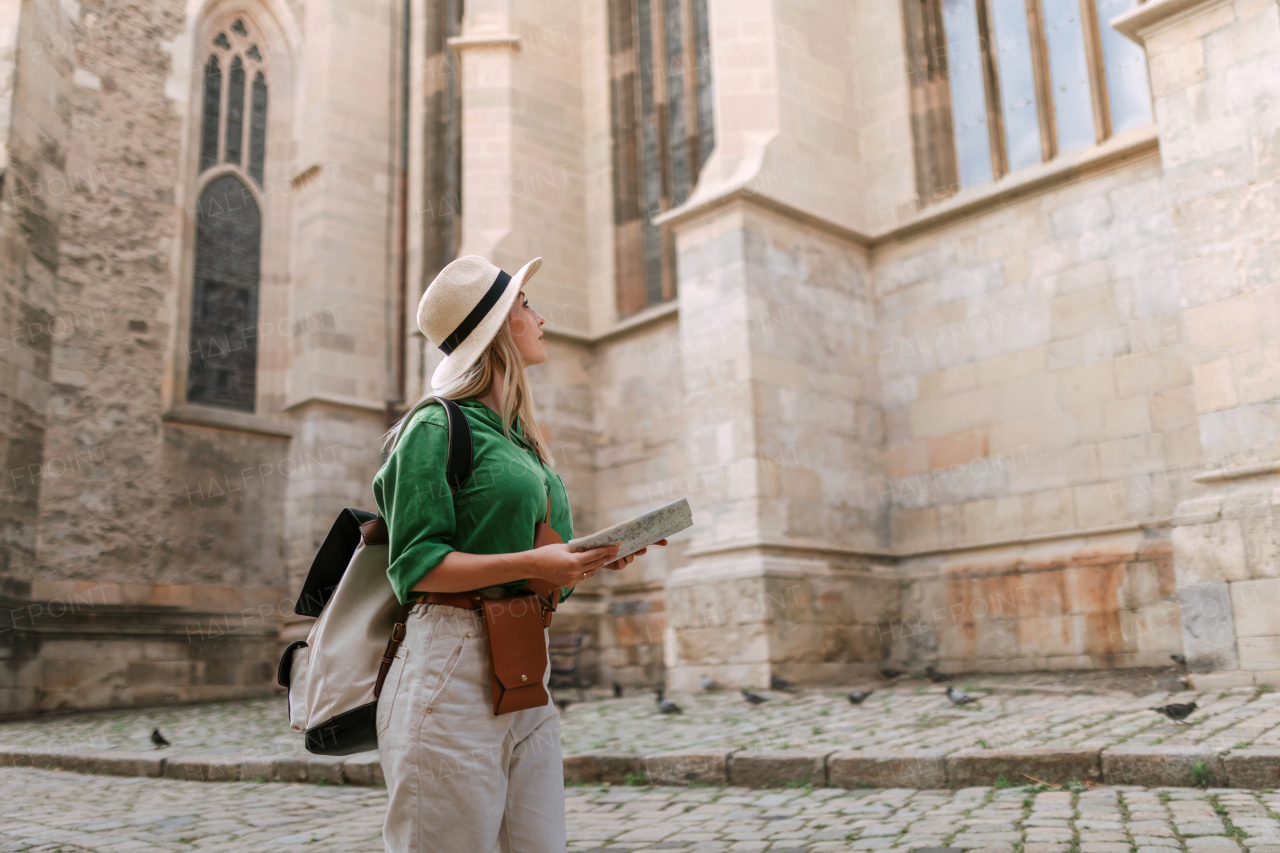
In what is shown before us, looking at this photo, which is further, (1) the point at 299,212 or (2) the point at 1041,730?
(1) the point at 299,212

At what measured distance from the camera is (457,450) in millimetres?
1776

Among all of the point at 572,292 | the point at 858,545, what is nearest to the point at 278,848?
the point at 858,545

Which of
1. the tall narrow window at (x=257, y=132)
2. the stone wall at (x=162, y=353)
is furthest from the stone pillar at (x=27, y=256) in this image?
the tall narrow window at (x=257, y=132)

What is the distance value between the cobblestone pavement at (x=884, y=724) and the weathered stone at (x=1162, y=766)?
110mm

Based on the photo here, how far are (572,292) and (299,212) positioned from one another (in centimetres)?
467

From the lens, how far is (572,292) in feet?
41.0

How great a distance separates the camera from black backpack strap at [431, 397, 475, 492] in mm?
1769

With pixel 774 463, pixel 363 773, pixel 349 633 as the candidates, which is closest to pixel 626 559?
pixel 349 633

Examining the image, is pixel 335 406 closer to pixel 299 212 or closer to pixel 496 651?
pixel 299 212

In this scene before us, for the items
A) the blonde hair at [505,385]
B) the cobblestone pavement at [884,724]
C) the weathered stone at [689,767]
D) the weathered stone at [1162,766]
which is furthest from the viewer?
the weathered stone at [689,767]

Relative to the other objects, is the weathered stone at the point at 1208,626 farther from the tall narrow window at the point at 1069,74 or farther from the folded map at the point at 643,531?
the folded map at the point at 643,531

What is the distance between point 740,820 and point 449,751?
2.81 m

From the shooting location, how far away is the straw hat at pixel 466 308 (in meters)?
1.96

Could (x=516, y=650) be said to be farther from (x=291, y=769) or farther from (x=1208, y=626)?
(x=1208, y=626)
